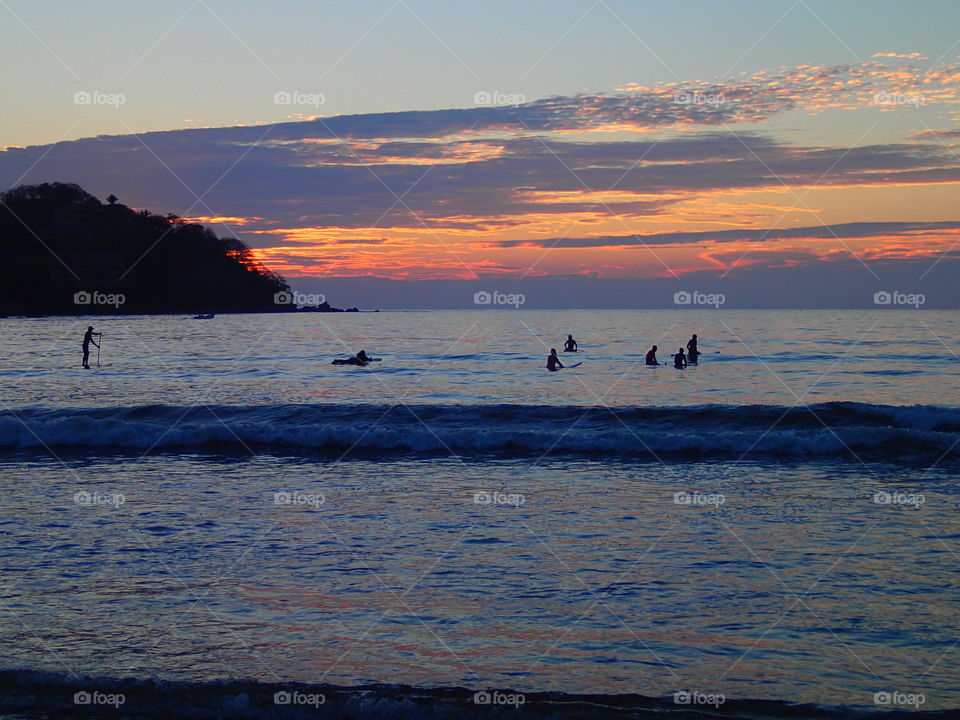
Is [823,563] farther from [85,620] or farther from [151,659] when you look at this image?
[85,620]

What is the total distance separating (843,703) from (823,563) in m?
4.12

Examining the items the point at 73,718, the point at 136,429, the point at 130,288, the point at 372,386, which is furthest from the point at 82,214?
the point at 73,718

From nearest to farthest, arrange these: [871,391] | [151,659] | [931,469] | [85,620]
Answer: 1. [151,659]
2. [85,620]
3. [931,469]
4. [871,391]

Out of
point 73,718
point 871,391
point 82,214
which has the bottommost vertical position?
point 73,718

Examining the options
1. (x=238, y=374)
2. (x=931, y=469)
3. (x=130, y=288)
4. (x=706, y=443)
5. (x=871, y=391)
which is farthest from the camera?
(x=130, y=288)

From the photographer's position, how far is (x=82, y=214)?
461ft
